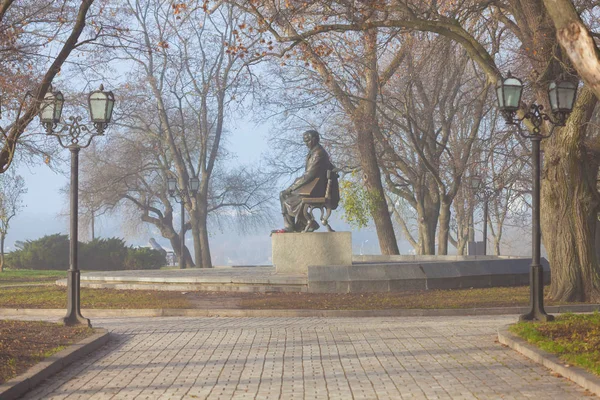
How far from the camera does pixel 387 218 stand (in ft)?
107

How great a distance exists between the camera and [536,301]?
13.3m

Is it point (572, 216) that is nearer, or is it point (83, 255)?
point (572, 216)

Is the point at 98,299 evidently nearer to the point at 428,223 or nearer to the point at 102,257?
the point at 428,223

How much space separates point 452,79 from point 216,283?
1335 centimetres

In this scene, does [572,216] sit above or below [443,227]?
below

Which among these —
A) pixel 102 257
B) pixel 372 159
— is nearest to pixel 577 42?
pixel 372 159

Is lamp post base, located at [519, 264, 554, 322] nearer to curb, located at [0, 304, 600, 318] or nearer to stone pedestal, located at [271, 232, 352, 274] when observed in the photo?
curb, located at [0, 304, 600, 318]

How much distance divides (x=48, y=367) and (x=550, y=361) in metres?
4.97

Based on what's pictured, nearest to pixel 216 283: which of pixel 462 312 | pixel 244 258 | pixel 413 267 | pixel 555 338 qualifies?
pixel 413 267

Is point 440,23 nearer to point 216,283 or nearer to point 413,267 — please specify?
point 413,267

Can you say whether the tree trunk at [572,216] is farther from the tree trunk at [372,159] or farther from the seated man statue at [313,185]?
the tree trunk at [372,159]

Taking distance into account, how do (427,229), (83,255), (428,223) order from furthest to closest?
(83,255)
(428,223)
(427,229)

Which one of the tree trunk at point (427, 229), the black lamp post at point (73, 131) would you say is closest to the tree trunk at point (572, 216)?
the black lamp post at point (73, 131)

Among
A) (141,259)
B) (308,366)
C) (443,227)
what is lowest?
(308,366)
